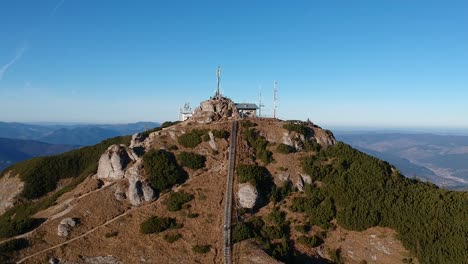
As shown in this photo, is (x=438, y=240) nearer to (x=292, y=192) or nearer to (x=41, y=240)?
(x=292, y=192)

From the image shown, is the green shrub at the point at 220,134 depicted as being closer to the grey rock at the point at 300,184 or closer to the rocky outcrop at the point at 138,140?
the rocky outcrop at the point at 138,140

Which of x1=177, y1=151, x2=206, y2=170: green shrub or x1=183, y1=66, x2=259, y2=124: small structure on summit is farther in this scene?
x1=183, y1=66, x2=259, y2=124: small structure on summit

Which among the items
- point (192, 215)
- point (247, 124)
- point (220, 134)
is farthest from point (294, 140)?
point (192, 215)

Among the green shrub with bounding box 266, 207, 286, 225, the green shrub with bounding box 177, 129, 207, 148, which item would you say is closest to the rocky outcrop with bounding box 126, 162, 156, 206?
the green shrub with bounding box 177, 129, 207, 148

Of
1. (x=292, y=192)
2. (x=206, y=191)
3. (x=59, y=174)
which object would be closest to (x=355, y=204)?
(x=292, y=192)

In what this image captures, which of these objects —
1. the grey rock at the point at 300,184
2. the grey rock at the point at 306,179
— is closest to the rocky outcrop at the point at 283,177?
the grey rock at the point at 300,184

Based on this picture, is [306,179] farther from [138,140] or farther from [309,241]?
[138,140]

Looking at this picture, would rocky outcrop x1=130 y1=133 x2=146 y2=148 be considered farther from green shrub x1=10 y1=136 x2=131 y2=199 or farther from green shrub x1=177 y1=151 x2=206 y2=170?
green shrub x1=177 y1=151 x2=206 y2=170
